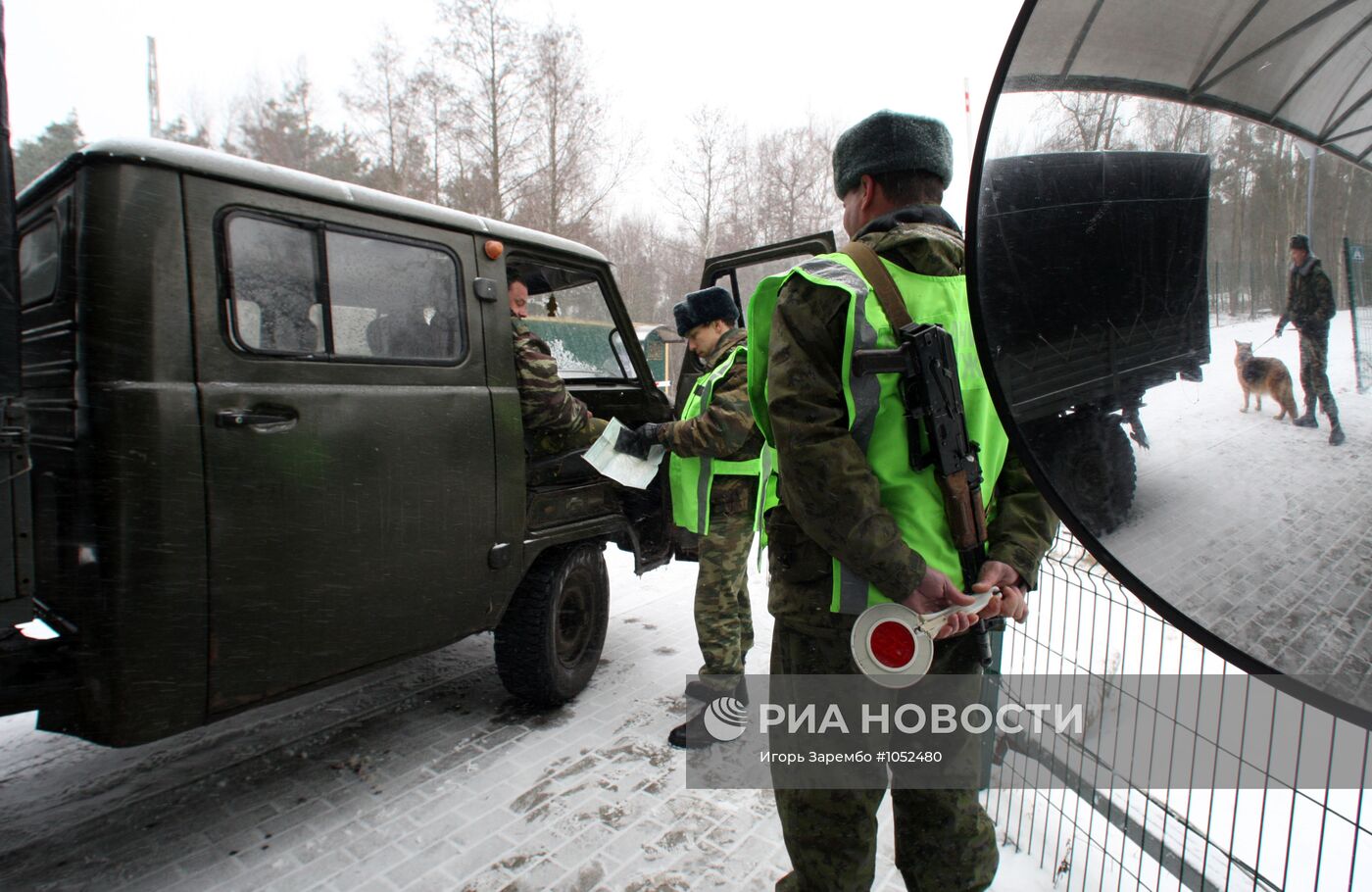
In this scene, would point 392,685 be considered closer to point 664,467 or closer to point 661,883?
point 664,467

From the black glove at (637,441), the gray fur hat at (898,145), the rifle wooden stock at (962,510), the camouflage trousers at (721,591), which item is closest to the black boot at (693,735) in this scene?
the camouflage trousers at (721,591)

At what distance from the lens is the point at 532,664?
125 inches

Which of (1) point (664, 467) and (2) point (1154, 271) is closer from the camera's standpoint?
(2) point (1154, 271)

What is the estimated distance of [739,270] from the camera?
416 centimetres

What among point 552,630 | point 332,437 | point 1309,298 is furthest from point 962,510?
point 552,630

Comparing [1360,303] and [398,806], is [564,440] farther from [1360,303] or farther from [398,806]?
[1360,303]

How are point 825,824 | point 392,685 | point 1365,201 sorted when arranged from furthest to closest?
point 392,685 < point 825,824 < point 1365,201

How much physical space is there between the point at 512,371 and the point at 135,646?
1534 millimetres

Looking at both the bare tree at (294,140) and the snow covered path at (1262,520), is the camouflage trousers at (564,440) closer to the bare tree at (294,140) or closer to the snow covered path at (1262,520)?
the snow covered path at (1262,520)

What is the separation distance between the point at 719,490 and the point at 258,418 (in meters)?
1.77

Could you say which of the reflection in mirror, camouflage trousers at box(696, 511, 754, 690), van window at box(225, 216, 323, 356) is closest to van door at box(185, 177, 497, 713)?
van window at box(225, 216, 323, 356)

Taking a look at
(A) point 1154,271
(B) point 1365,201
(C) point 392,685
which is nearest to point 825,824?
(A) point 1154,271

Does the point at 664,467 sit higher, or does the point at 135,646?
the point at 664,467

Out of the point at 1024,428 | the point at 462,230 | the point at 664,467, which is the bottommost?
the point at 664,467
